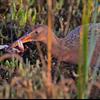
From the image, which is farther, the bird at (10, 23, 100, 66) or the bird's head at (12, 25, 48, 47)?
the bird's head at (12, 25, 48, 47)

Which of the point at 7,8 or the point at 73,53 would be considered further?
the point at 7,8

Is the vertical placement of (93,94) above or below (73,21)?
below

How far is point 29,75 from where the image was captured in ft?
11.6

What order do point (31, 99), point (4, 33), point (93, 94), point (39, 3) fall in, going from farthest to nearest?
point (39, 3) < point (4, 33) < point (93, 94) < point (31, 99)

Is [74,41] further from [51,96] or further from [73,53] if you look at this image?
[51,96]

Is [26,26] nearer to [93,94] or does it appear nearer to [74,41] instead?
[74,41]

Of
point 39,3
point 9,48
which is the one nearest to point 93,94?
point 9,48

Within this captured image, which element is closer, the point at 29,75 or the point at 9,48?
the point at 29,75

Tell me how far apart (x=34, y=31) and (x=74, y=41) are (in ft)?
1.47

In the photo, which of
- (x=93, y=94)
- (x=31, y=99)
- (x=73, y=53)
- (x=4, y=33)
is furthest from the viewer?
(x=4, y=33)

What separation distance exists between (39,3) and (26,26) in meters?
0.51

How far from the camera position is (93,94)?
345 centimetres

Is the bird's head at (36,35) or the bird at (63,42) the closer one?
the bird at (63,42)

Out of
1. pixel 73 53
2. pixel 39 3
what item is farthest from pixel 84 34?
pixel 39 3
